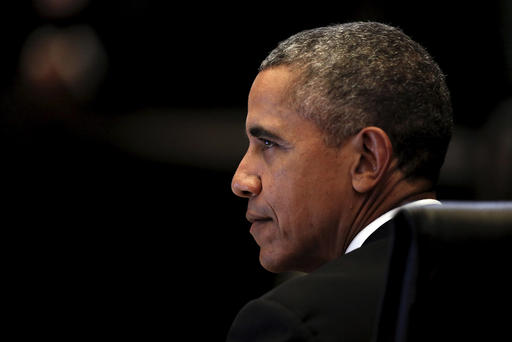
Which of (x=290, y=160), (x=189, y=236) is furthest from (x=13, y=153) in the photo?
(x=290, y=160)

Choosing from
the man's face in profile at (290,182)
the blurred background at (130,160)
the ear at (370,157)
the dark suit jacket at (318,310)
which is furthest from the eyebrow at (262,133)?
the blurred background at (130,160)

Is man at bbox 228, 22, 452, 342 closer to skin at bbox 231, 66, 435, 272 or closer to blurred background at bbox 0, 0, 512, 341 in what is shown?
skin at bbox 231, 66, 435, 272

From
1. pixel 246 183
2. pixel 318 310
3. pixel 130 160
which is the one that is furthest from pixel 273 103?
pixel 130 160

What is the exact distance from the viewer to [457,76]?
3820mm

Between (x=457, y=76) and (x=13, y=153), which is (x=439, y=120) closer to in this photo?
(x=13, y=153)

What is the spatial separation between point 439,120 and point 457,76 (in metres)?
2.44

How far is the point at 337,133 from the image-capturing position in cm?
144

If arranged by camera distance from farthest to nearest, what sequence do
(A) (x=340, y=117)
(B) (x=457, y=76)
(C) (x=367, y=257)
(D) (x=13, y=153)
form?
(B) (x=457, y=76), (D) (x=13, y=153), (A) (x=340, y=117), (C) (x=367, y=257)

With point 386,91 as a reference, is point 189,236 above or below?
below

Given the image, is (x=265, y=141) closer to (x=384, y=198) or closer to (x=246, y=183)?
(x=246, y=183)

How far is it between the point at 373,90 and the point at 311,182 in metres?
0.21

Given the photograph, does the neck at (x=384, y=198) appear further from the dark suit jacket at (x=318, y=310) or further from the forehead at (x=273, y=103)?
the dark suit jacket at (x=318, y=310)

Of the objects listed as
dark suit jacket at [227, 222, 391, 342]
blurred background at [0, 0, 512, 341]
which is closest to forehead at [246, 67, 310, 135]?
dark suit jacket at [227, 222, 391, 342]

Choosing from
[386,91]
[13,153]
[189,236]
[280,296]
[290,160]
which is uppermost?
Result: [386,91]
